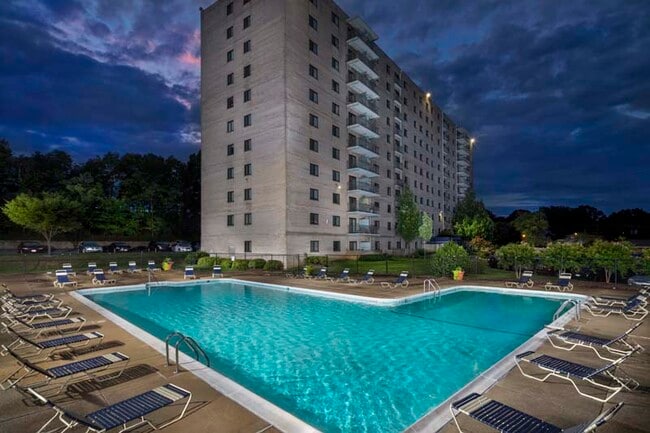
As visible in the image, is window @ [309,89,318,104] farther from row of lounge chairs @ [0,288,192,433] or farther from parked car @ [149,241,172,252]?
parked car @ [149,241,172,252]

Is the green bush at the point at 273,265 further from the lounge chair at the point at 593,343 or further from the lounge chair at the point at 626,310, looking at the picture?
the lounge chair at the point at 593,343

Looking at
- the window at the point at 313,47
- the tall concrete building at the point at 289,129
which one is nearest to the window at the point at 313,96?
the tall concrete building at the point at 289,129

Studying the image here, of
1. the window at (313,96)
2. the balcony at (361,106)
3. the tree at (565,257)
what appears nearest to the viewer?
the tree at (565,257)

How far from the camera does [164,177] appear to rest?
62.2 metres

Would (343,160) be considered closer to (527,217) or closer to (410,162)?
(410,162)

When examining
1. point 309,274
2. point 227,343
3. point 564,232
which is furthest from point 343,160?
point 564,232

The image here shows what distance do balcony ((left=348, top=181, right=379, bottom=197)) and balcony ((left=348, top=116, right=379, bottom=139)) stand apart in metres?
6.04

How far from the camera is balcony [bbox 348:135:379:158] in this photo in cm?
3844

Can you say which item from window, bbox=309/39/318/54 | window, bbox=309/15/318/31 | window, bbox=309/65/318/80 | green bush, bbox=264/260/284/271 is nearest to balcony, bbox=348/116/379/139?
window, bbox=309/65/318/80

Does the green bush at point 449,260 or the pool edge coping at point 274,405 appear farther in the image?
the green bush at point 449,260

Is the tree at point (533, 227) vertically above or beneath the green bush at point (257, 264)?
above

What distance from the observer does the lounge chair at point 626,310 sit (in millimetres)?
10538

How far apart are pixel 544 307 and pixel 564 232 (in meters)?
107

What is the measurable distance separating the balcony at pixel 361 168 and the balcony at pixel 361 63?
1091 centimetres
